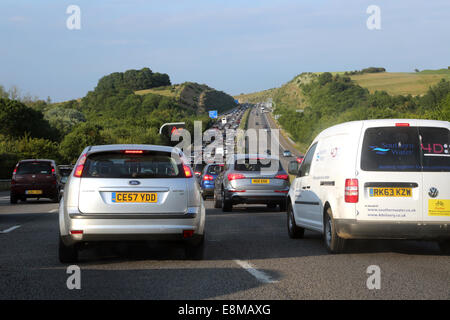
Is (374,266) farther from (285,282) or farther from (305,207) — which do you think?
(305,207)

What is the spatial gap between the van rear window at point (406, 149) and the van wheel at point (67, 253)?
3.99 metres

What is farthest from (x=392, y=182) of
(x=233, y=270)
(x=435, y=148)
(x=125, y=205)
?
(x=125, y=205)

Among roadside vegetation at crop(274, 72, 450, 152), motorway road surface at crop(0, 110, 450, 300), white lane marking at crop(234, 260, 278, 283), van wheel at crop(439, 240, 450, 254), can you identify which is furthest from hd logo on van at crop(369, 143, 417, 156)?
roadside vegetation at crop(274, 72, 450, 152)

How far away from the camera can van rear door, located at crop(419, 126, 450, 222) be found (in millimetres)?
9523

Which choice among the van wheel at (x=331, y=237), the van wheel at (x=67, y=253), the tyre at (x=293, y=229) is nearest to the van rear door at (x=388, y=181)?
the van wheel at (x=331, y=237)

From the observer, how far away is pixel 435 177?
9586 millimetres

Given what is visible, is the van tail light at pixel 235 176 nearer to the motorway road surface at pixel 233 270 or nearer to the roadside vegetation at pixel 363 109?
the motorway road surface at pixel 233 270

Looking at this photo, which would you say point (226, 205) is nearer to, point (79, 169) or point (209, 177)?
point (209, 177)

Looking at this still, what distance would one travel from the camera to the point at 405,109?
502 ft

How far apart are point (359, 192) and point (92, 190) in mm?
3550

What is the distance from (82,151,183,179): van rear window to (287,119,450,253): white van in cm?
234

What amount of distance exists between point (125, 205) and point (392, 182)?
3.57 meters

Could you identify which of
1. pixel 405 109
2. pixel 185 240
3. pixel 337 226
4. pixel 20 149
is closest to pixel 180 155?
pixel 185 240

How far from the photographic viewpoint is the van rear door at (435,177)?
31.2 feet
